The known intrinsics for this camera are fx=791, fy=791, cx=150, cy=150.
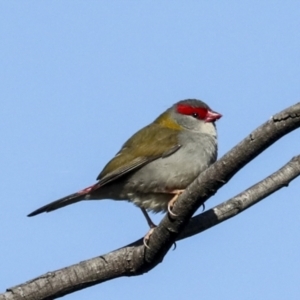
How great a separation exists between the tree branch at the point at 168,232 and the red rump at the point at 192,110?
87.0 inches

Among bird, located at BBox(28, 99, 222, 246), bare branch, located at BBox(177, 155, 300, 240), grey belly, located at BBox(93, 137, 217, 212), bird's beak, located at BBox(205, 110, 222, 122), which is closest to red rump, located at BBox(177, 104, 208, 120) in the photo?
bird's beak, located at BBox(205, 110, 222, 122)

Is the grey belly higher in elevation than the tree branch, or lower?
higher

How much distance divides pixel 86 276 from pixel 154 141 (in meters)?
2.28

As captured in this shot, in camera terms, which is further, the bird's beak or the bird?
the bird's beak

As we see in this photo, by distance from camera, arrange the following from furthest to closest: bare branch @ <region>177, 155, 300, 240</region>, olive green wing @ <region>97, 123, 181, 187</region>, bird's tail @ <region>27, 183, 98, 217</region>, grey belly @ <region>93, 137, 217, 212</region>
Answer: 1. olive green wing @ <region>97, 123, 181, 187</region>
2. bird's tail @ <region>27, 183, 98, 217</region>
3. grey belly @ <region>93, 137, 217, 212</region>
4. bare branch @ <region>177, 155, 300, 240</region>

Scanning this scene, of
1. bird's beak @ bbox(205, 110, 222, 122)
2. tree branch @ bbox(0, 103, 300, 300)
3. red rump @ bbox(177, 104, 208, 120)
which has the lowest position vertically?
tree branch @ bbox(0, 103, 300, 300)

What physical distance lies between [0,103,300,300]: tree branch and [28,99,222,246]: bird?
1075mm

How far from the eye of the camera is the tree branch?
4.85 metres

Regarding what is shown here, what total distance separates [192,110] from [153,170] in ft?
3.97

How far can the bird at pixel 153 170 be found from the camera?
23.4 ft

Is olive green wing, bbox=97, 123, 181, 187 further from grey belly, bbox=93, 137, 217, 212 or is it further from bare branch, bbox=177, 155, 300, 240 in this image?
bare branch, bbox=177, 155, 300, 240

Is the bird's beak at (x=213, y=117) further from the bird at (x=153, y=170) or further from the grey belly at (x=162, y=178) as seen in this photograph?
the grey belly at (x=162, y=178)

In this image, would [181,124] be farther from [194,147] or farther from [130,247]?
[130,247]

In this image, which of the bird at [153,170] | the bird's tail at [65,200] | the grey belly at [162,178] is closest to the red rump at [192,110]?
the bird at [153,170]
